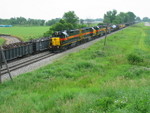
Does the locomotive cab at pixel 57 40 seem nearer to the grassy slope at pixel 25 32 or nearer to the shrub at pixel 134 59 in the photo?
the shrub at pixel 134 59

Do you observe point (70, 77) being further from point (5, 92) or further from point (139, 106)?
point (139, 106)

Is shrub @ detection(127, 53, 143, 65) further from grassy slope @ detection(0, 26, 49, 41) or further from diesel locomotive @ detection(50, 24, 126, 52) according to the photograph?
grassy slope @ detection(0, 26, 49, 41)

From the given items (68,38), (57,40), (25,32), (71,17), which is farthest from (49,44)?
(25,32)

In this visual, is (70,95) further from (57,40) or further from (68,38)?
(68,38)

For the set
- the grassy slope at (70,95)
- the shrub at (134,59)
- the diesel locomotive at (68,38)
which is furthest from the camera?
the diesel locomotive at (68,38)

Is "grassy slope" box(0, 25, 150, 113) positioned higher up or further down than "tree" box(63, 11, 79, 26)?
further down

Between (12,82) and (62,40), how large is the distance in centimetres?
1731

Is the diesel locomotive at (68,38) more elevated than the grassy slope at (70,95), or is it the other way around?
the diesel locomotive at (68,38)

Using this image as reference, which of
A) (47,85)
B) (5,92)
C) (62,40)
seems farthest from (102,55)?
(5,92)

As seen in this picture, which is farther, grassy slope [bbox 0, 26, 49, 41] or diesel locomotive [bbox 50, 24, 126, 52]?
grassy slope [bbox 0, 26, 49, 41]

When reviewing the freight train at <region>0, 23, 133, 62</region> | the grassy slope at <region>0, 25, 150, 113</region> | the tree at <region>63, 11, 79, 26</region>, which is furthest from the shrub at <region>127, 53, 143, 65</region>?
the tree at <region>63, 11, 79, 26</region>

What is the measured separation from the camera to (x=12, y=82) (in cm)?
1386

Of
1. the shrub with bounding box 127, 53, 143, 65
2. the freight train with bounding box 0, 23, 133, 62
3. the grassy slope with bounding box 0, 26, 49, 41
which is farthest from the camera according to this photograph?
the grassy slope with bounding box 0, 26, 49, 41

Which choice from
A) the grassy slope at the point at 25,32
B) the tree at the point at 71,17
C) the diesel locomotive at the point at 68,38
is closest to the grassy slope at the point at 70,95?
the diesel locomotive at the point at 68,38
